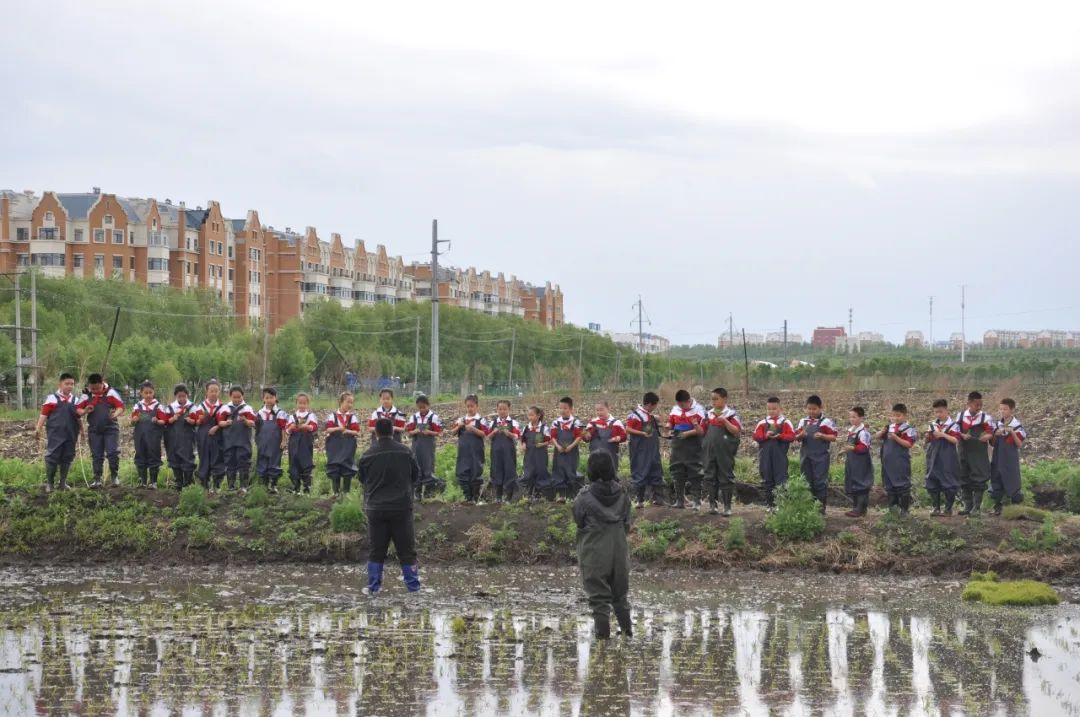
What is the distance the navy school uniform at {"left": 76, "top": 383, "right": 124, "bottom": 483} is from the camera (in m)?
20.5

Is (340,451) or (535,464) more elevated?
(340,451)

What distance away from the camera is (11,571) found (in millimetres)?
17188

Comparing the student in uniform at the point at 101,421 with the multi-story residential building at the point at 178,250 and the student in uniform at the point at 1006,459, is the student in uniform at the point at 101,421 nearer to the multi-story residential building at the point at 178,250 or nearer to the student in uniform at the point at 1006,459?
the student in uniform at the point at 1006,459

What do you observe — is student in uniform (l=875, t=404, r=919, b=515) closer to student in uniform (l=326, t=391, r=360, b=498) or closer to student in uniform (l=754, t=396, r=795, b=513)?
student in uniform (l=754, t=396, r=795, b=513)

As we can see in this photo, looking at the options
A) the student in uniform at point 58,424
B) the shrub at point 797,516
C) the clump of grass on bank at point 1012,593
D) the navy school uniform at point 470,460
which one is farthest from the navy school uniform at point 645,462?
the student in uniform at point 58,424

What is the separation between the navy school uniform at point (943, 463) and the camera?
1997 cm

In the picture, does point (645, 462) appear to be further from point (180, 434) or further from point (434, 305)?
point (434, 305)

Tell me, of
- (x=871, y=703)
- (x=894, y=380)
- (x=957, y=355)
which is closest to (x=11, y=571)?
(x=871, y=703)

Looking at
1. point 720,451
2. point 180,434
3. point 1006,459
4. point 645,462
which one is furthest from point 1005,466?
point 180,434

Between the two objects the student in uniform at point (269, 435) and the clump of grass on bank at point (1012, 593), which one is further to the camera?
the student in uniform at point (269, 435)

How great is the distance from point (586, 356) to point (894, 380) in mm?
44616

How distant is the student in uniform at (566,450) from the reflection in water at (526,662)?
23.7 ft

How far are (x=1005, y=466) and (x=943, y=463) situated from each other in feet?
2.90

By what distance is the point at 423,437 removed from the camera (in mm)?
21312
